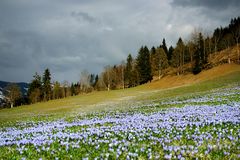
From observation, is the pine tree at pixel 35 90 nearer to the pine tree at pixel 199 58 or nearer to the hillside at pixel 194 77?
the hillside at pixel 194 77

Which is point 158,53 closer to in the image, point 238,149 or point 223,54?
point 223,54

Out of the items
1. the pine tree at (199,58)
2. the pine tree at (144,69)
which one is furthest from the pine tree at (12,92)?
the pine tree at (199,58)

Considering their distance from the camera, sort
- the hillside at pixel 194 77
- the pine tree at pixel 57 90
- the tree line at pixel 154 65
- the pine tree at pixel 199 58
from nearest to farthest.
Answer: the hillside at pixel 194 77 → the pine tree at pixel 199 58 → the tree line at pixel 154 65 → the pine tree at pixel 57 90

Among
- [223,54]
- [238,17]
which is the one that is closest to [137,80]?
[223,54]

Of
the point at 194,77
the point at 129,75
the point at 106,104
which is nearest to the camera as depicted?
the point at 106,104

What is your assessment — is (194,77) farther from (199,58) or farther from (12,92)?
(12,92)

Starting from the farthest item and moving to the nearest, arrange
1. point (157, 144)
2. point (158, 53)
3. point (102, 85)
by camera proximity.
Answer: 1. point (102, 85)
2. point (158, 53)
3. point (157, 144)

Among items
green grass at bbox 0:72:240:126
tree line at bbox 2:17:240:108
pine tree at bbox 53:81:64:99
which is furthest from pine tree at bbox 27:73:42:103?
green grass at bbox 0:72:240:126

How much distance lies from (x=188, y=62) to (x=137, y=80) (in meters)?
24.2

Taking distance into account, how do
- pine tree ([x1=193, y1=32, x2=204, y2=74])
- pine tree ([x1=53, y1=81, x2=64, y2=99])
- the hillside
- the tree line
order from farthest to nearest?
pine tree ([x1=53, y1=81, x2=64, y2=99]) < the tree line < pine tree ([x1=193, y1=32, x2=204, y2=74]) < the hillside

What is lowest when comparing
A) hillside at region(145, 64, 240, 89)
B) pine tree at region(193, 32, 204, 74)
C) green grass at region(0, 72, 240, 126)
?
green grass at region(0, 72, 240, 126)

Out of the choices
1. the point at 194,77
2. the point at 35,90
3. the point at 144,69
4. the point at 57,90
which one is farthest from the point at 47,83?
the point at 194,77

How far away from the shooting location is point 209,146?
9.03 meters

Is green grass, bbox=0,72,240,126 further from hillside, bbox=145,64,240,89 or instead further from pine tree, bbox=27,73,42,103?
pine tree, bbox=27,73,42,103
